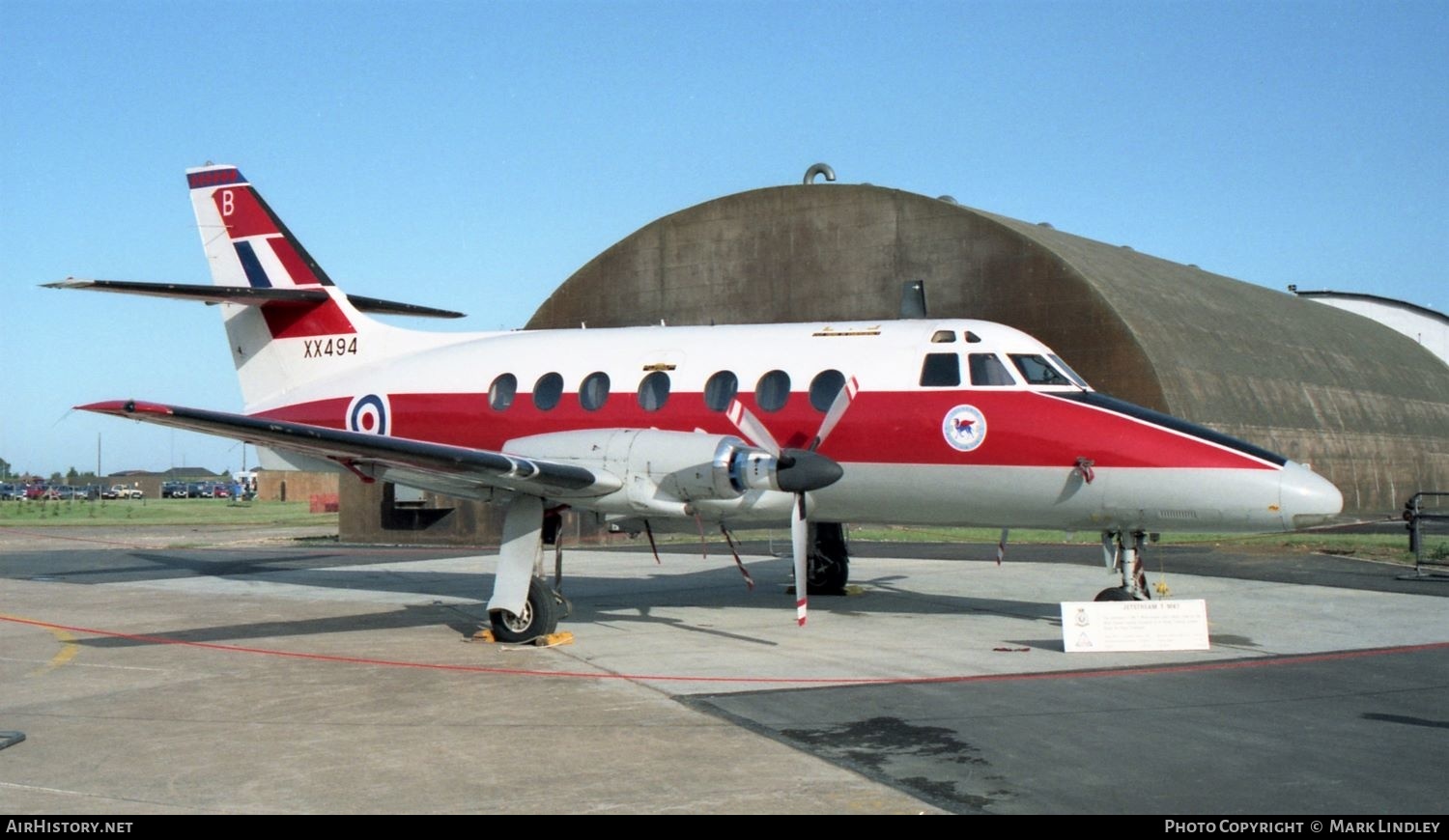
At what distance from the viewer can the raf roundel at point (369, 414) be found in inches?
690

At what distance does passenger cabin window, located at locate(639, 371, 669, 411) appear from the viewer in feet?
51.9

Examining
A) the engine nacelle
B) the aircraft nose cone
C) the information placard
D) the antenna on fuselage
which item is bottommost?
the information placard

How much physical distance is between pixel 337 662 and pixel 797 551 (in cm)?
515

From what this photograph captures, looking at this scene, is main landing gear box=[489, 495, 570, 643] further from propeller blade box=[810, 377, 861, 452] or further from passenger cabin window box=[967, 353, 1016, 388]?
passenger cabin window box=[967, 353, 1016, 388]

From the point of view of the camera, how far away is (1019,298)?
3503cm

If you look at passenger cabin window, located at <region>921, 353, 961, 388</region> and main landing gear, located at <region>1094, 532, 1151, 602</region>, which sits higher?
passenger cabin window, located at <region>921, 353, 961, 388</region>

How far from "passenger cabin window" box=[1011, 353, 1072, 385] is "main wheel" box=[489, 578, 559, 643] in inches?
243

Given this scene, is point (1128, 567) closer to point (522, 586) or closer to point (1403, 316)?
point (522, 586)

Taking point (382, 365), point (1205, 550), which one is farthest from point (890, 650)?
point (1205, 550)

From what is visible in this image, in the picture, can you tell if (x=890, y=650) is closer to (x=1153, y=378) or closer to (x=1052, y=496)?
(x=1052, y=496)

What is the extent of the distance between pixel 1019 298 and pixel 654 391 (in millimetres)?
21457

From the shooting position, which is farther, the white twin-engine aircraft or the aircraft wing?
the white twin-engine aircraft

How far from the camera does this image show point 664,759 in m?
8.48

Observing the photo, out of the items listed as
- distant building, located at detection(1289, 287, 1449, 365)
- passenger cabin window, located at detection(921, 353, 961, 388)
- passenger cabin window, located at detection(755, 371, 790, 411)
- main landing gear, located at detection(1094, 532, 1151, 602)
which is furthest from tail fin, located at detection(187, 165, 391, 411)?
distant building, located at detection(1289, 287, 1449, 365)
